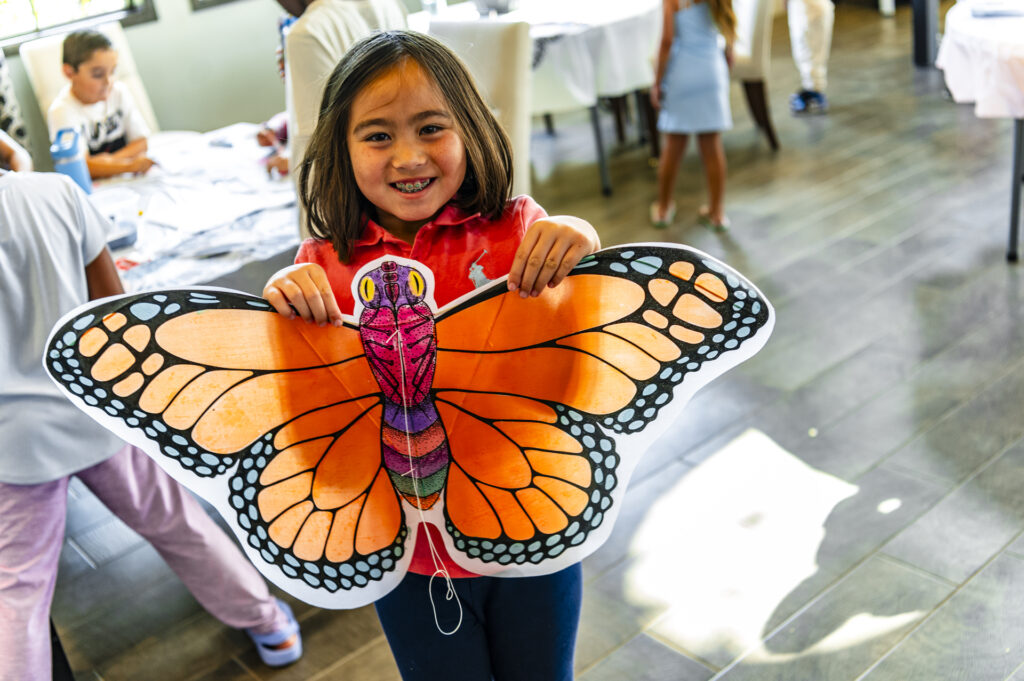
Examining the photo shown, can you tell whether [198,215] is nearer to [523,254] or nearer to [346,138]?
[346,138]

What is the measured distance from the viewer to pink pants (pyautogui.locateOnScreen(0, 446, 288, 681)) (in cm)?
152

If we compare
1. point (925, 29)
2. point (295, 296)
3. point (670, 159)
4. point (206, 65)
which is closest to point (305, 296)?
point (295, 296)

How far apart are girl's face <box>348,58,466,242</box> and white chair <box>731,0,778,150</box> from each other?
353cm

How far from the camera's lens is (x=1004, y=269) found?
3000mm

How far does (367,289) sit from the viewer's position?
867 mm

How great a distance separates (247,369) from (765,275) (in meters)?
2.67

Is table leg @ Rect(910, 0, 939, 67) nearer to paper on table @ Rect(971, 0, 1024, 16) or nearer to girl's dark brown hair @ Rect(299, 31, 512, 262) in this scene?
paper on table @ Rect(971, 0, 1024, 16)

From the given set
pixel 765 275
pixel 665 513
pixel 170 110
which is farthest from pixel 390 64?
pixel 170 110

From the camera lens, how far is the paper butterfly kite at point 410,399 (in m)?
0.82

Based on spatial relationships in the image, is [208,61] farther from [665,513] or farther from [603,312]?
[603,312]

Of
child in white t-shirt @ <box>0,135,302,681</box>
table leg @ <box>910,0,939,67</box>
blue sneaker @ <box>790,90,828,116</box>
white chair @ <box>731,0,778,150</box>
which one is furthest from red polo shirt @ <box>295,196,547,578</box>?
table leg @ <box>910,0,939,67</box>

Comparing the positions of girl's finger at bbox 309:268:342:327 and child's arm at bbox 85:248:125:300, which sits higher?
girl's finger at bbox 309:268:342:327

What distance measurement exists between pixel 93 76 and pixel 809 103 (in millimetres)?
3619

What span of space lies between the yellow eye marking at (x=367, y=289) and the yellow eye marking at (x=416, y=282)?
34 mm
